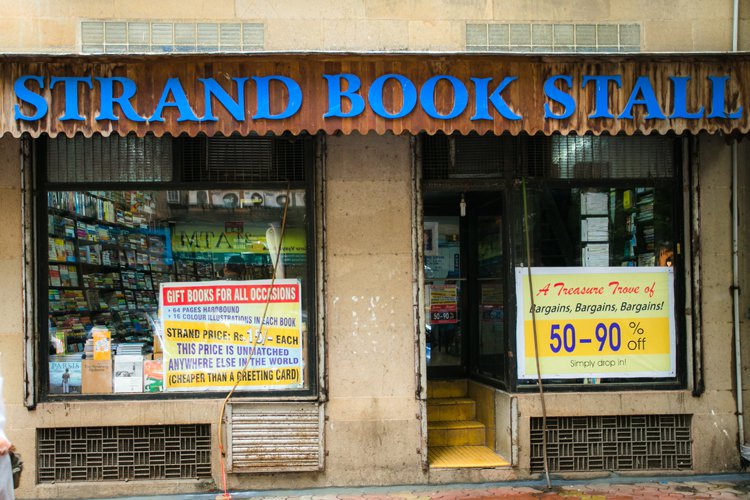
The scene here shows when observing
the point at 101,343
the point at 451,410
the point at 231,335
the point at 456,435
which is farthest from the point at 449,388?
the point at 101,343

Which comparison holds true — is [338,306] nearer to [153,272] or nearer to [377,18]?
[153,272]

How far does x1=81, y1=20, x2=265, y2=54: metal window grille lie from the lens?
23.8 ft

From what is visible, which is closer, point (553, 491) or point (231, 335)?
point (553, 491)

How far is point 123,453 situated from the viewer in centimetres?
719

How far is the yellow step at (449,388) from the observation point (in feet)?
28.6

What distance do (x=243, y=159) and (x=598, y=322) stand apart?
3.95 m

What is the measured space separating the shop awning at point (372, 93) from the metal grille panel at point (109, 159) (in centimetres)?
113

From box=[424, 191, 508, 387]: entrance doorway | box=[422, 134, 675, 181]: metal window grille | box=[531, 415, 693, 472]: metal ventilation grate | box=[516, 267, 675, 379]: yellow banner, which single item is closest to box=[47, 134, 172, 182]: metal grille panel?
box=[422, 134, 675, 181]: metal window grille

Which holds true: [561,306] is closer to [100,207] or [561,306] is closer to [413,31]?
[413,31]

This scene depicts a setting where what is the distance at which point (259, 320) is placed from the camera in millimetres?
7426

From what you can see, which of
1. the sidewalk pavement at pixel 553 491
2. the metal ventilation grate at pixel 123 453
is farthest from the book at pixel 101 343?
the sidewalk pavement at pixel 553 491

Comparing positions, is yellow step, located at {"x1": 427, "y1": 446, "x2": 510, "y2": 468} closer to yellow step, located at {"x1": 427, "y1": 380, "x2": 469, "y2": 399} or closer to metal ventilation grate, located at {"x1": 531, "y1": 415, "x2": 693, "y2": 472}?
metal ventilation grate, located at {"x1": 531, "y1": 415, "x2": 693, "y2": 472}

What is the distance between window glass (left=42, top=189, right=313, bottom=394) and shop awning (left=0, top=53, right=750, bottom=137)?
4.21ft

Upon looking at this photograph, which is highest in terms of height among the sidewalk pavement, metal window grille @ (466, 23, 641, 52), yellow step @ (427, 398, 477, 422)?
metal window grille @ (466, 23, 641, 52)
